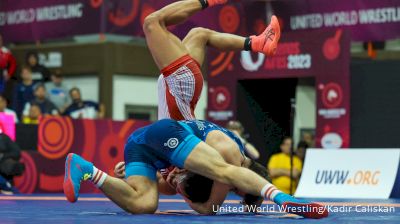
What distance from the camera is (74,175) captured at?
6.19 meters

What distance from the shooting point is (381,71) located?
1209 cm

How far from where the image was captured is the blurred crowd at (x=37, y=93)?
14.7 metres

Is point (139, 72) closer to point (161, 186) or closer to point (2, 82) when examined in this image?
point (2, 82)

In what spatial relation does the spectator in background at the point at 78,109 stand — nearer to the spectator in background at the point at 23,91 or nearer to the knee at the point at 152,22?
the spectator in background at the point at 23,91

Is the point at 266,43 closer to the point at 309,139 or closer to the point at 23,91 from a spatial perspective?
the point at 309,139

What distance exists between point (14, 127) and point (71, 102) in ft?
9.46

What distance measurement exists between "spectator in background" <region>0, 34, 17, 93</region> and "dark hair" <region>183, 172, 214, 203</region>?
30.5 ft

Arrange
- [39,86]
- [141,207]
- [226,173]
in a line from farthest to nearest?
1. [39,86]
2. [141,207]
3. [226,173]

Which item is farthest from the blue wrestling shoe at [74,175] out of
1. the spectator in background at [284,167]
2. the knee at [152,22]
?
the spectator in background at [284,167]

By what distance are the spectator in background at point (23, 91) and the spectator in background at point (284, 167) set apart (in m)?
4.61

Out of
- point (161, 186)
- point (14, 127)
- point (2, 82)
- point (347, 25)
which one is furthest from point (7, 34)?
point (161, 186)

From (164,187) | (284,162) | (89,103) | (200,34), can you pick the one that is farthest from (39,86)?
(164,187)

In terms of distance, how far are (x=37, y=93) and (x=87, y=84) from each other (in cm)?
271

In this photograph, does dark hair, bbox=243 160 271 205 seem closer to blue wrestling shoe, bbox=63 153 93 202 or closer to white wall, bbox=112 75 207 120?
blue wrestling shoe, bbox=63 153 93 202
